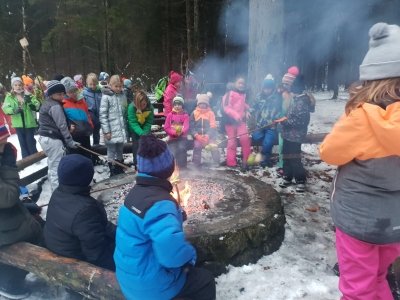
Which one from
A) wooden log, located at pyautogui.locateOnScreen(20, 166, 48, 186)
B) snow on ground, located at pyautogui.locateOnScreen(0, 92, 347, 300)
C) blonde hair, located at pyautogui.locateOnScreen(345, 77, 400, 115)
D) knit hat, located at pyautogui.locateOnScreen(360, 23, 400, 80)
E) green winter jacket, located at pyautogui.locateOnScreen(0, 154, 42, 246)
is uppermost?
knit hat, located at pyautogui.locateOnScreen(360, 23, 400, 80)

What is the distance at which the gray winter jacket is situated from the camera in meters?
6.27

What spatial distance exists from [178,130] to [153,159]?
4.22 meters

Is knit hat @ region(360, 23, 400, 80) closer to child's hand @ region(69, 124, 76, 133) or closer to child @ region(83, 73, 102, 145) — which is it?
child's hand @ region(69, 124, 76, 133)

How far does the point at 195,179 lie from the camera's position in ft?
17.7

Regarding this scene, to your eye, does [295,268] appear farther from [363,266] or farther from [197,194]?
[197,194]

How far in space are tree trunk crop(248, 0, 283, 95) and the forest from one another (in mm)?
82

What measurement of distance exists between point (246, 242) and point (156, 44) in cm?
2197

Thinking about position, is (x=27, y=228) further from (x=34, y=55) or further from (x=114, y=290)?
(x=34, y=55)

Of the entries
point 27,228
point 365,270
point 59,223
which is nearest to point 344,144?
point 365,270

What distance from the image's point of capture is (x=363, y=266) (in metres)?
2.28

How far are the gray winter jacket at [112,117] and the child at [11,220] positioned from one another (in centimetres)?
306

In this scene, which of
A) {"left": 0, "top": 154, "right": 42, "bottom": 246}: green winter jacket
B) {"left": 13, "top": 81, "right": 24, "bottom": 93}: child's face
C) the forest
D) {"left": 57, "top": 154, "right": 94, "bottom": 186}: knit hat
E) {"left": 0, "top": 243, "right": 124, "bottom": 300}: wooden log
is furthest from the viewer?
the forest

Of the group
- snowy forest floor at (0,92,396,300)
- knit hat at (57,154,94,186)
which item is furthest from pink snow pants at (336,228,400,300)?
knit hat at (57,154,94,186)

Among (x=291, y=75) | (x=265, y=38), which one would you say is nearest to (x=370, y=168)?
(x=291, y=75)
